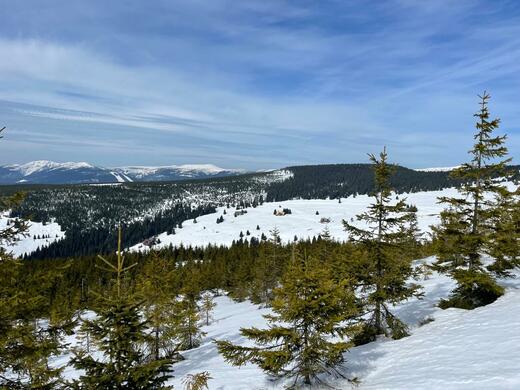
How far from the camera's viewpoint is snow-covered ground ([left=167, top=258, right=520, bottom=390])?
448 inches

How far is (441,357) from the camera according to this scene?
14.0m

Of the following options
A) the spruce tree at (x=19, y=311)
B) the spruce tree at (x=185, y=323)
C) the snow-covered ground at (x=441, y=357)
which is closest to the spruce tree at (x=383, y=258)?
the snow-covered ground at (x=441, y=357)

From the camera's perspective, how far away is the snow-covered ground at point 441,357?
1138cm

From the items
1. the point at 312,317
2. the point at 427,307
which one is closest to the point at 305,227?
the point at 427,307

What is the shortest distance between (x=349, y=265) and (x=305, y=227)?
16623 cm

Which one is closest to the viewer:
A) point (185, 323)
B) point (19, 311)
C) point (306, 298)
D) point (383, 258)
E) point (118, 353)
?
point (19, 311)

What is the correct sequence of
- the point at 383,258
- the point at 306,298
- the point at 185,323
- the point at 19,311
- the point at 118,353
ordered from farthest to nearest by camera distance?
the point at 185,323
the point at 383,258
the point at 306,298
the point at 118,353
the point at 19,311

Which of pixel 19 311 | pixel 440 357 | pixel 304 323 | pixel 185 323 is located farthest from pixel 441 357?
pixel 185 323

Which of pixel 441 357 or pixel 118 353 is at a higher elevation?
pixel 118 353

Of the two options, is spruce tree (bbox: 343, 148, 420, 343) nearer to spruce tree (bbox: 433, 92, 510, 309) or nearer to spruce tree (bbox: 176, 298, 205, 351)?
spruce tree (bbox: 433, 92, 510, 309)

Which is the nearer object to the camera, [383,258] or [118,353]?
[118,353]


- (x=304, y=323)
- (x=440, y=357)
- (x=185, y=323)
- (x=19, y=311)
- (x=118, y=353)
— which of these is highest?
(x=19, y=311)

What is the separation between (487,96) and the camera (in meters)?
19.0

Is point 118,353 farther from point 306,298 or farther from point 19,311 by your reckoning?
point 306,298
